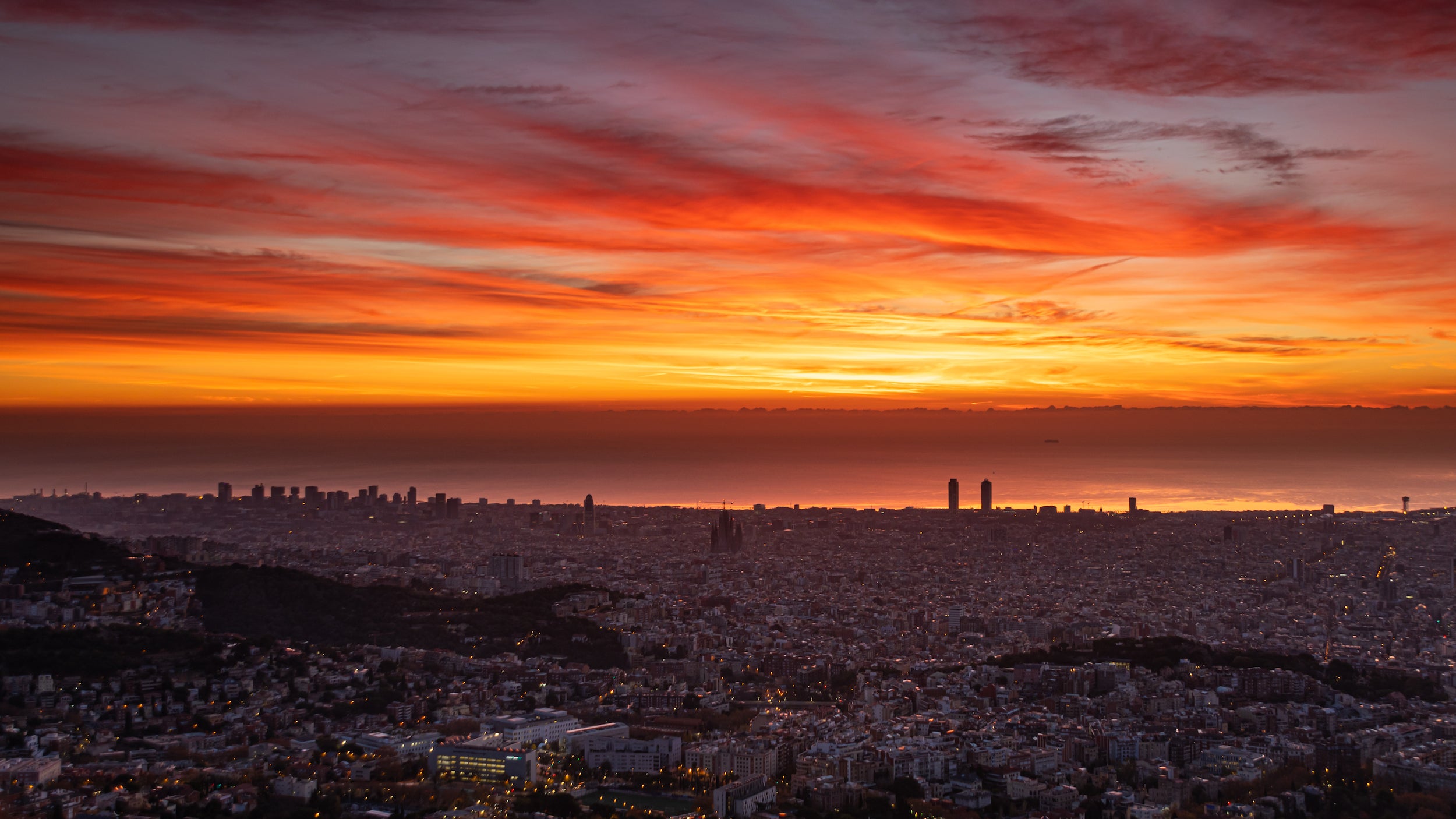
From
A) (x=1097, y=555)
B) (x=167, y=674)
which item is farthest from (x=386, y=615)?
(x=1097, y=555)

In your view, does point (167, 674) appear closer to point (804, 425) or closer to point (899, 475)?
point (899, 475)

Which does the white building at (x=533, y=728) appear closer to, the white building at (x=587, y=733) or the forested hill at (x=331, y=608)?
the white building at (x=587, y=733)

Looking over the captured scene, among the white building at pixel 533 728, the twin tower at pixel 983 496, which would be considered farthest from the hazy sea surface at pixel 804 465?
the white building at pixel 533 728

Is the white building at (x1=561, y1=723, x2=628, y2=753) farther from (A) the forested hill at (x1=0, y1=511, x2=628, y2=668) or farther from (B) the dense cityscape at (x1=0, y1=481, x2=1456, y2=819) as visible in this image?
(A) the forested hill at (x1=0, y1=511, x2=628, y2=668)

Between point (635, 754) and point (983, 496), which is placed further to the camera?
point (983, 496)

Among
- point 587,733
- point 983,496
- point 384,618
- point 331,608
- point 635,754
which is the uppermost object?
point 983,496

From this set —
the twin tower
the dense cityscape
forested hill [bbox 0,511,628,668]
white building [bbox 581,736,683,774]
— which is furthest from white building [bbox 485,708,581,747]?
the twin tower

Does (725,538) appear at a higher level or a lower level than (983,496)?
lower

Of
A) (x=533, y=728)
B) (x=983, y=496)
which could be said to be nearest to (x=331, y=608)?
(x=533, y=728)

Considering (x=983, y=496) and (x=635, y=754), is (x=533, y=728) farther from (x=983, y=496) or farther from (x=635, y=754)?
(x=983, y=496)
